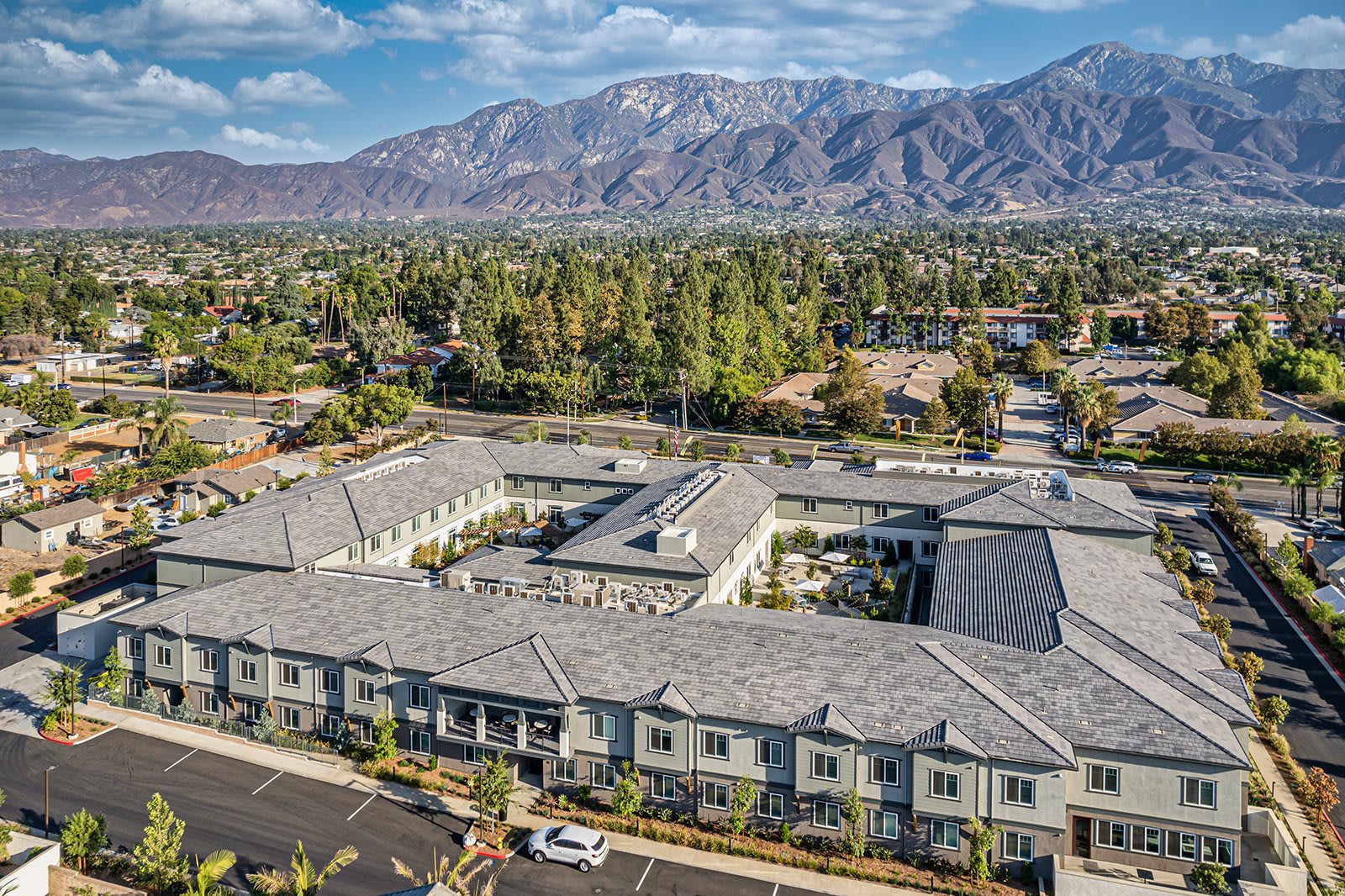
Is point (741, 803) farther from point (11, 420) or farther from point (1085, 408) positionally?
point (11, 420)

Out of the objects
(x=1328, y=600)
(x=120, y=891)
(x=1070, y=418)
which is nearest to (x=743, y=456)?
(x=1070, y=418)

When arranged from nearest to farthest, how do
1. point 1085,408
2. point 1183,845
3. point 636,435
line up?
1. point 1183,845
2. point 1085,408
3. point 636,435

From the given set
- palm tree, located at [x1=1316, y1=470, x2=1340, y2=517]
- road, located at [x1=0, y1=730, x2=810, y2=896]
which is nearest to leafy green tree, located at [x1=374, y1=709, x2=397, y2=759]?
road, located at [x1=0, y1=730, x2=810, y2=896]

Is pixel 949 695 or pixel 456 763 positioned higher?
pixel 949 695

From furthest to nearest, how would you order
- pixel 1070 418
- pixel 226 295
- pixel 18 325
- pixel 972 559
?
pixel 226 295
pixel 18 325
pixel 1070 418
pixel 972 559

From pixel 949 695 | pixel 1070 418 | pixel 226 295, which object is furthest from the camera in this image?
pixel 226 295

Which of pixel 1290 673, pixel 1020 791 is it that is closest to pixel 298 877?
pixel 1020 791

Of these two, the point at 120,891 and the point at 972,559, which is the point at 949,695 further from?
the point at 120,891

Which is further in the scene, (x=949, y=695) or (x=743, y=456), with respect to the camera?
(x=743, y=456)
